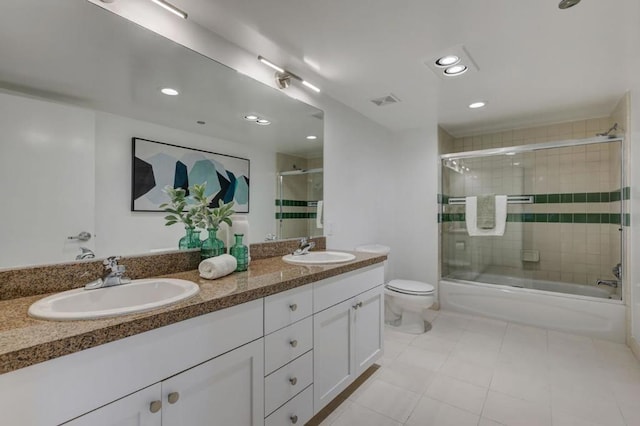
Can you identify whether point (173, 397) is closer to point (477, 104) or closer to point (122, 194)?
point (122, 194)

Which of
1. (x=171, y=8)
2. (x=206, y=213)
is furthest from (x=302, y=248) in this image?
(x=171, y=8)

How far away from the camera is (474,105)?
275 cm

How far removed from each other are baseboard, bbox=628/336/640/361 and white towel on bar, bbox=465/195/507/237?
125cm

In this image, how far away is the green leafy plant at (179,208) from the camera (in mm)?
1491

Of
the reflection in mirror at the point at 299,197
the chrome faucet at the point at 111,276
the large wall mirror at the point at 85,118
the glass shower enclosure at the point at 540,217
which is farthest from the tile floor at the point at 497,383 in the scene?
the large wall mirror at the point at 85,118

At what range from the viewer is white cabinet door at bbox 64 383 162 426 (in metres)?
0.75

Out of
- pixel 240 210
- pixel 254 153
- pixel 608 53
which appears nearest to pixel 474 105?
pixel 608 53

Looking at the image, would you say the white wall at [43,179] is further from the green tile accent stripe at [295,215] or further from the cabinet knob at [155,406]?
the green tile accent stripe at [295,215]

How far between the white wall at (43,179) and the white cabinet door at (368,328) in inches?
57.3

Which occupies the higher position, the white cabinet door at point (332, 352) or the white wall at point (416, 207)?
the white wall at point (416, 207)

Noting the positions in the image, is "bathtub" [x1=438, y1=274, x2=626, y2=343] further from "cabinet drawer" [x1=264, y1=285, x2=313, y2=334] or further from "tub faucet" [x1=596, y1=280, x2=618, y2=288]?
"cabinet drawer" [x1=264, y1=285, x2=313, y2=334]

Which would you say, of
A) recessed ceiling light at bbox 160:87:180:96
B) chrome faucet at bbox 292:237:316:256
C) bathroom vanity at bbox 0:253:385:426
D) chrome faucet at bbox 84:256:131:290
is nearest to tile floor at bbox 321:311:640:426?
bathroom vanity at bbox 0:253:385:426

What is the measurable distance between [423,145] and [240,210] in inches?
95.1

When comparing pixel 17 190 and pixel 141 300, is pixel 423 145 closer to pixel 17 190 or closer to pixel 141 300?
pixel 141 300
